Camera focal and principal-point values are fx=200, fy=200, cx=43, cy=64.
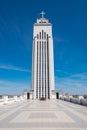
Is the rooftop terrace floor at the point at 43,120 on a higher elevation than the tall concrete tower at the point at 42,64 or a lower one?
lower

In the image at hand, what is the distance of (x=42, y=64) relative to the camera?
7588cm

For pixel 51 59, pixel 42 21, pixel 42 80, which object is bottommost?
pixel 42 80

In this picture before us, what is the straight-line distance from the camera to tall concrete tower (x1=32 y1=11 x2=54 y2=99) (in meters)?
73.9

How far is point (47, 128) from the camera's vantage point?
8797 millimetres

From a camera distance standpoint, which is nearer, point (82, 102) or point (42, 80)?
point (82, 102)

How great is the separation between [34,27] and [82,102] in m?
57.4

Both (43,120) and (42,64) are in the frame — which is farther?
(42,64)

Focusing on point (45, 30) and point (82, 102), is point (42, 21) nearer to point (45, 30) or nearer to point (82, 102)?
point (45, 30)

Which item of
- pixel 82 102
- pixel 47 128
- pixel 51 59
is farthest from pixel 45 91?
pixel 47 128

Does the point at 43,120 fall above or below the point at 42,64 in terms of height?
below

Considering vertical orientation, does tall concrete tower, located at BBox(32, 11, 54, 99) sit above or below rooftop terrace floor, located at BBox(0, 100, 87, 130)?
above

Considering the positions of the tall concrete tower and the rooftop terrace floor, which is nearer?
the rooftop terrace floor

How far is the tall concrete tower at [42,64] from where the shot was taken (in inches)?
2911

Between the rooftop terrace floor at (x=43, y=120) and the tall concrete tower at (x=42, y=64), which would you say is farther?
the tall concrete tower at (x=42, y=64)
